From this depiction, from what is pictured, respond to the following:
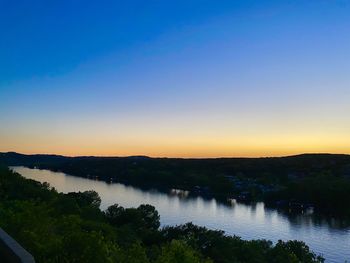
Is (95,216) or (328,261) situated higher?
(95,216)

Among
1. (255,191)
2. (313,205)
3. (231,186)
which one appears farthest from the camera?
(231,186)

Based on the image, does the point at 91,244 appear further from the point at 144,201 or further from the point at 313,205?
the point at 313,205

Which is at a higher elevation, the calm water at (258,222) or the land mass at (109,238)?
the land mass at (109,238)

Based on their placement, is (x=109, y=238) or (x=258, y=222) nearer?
(x=109, y=238)

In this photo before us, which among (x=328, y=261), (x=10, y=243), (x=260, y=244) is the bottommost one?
(x=328, y=261)

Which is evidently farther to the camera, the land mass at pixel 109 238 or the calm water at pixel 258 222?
the calm water at pixel 258 222

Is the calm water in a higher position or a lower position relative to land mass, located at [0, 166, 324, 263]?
lower

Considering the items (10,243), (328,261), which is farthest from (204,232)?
(10,243)

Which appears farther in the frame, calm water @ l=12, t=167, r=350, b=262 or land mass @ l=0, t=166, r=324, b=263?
calm water @ l=12, t=167, r=350, b=262

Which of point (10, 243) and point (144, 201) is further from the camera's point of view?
point (144, 201)

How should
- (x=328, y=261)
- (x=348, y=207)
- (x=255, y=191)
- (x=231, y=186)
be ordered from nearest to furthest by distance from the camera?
(x=328, y=261) < (x=348, y=207) < (x=255, y=191) < (x=231, y=186)

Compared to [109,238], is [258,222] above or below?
below
